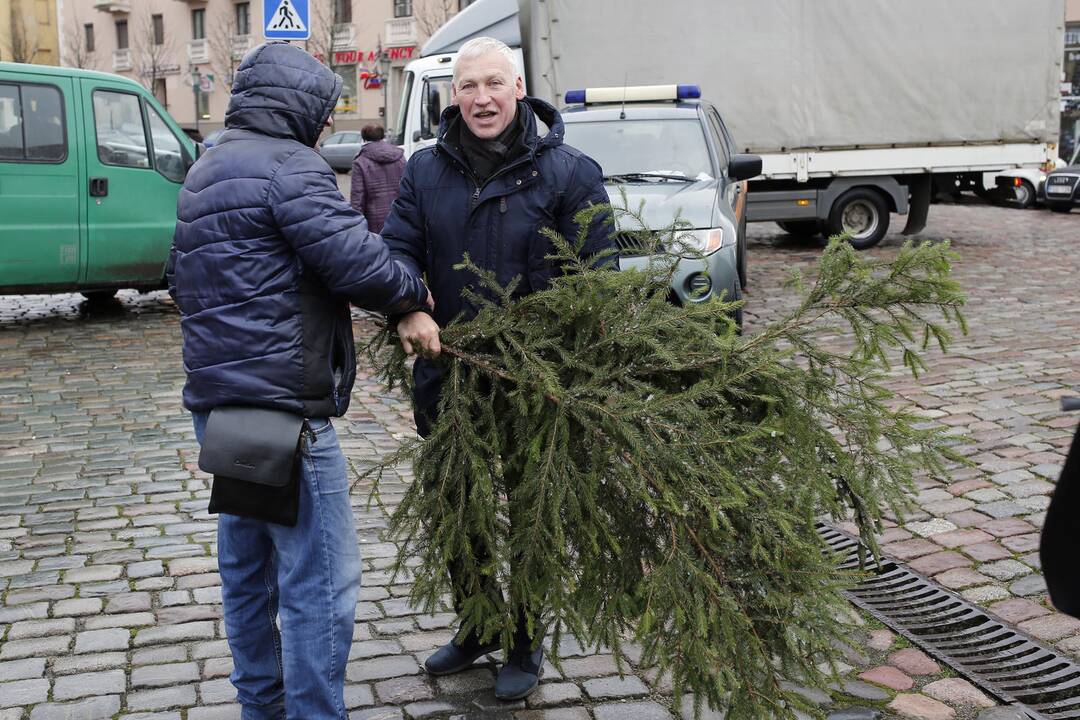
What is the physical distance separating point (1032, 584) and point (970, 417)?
2504 millimetres

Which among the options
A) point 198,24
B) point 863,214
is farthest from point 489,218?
point 198,24

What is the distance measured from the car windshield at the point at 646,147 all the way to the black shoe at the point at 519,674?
6068mm

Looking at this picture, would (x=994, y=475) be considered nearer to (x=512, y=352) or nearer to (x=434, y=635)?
(x=434, y=635)

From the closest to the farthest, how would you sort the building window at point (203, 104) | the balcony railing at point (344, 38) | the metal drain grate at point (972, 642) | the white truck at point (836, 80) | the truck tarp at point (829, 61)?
the metal drain grate at point (972, 642), the truck tarp at point (829, 61), the white truck at point (836, 80), the balcony railing at point (344, 38), the building window at point (203, 104)

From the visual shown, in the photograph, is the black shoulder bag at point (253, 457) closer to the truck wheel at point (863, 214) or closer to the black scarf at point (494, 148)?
the black scarf at point (494, 148)

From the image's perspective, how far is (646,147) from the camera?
9766 mm

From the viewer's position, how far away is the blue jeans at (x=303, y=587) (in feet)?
10.0

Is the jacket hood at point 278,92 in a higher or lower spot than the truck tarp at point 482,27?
lower

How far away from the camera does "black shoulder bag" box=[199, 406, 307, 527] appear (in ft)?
9.50

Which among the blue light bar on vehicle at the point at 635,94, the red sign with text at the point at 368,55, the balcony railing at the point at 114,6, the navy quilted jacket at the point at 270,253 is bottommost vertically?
the navy quilted jacket at the point at 270,253

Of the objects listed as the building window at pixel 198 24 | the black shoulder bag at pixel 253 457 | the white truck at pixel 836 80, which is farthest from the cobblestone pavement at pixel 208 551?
the building window at pixel 198 24

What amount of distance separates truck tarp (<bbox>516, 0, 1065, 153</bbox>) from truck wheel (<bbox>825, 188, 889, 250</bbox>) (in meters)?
0.73

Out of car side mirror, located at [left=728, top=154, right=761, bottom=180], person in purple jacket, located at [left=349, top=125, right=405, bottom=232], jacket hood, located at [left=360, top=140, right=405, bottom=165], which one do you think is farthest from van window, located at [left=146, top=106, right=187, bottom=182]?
car side mirror, located at [left=728, top=154, right=761, bottom=180]

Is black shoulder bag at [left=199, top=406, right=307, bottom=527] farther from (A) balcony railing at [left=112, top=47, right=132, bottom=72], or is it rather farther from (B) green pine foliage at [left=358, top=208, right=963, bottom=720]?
(A) balcony railing at [left=112, top=47, right=132, bottom=72]
